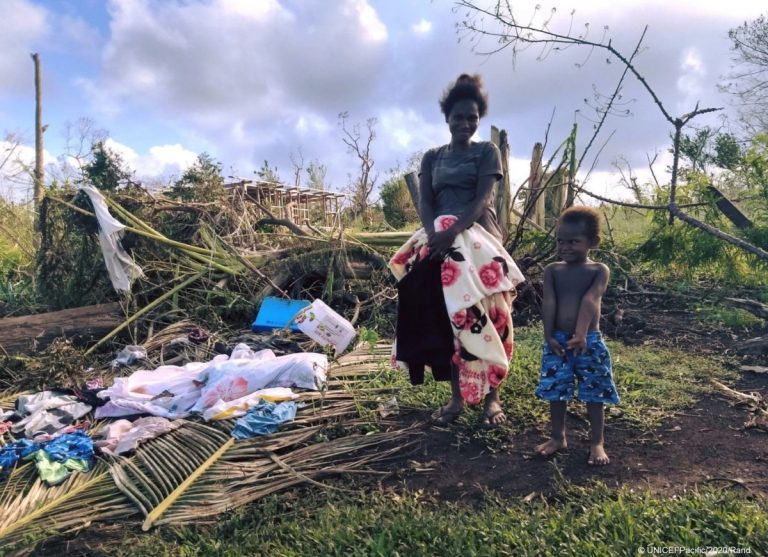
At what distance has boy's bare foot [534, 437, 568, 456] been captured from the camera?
258 centimetres

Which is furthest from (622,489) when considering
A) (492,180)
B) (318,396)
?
(318,396)

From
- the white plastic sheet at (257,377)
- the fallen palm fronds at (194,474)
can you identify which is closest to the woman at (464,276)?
the fallen palm fronds at (194,474)

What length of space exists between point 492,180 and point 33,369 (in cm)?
387

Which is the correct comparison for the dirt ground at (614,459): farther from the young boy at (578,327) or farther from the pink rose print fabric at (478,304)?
the pink rose print fabric at (478,304)

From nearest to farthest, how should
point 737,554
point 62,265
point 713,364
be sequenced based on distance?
1. point 737,554
2. point 713,364
3. point 62,265

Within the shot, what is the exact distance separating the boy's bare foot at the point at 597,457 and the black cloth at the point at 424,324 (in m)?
0.82

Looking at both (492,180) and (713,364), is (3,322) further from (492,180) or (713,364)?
(713,364)

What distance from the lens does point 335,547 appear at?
202 centimetres

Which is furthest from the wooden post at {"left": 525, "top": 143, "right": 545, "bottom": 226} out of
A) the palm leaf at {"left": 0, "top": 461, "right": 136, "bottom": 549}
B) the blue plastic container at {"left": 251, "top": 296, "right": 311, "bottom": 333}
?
the palm leaf at {"left": 0, "top": 461, "right": 136, "bottom": 549}

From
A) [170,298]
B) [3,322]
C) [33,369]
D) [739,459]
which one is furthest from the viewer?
[170,298]

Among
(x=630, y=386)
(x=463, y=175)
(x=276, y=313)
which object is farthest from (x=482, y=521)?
(x=276, y=313)

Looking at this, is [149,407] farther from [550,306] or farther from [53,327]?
[550,306]

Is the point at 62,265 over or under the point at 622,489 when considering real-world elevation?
over

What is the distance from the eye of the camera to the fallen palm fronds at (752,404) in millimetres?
2803
